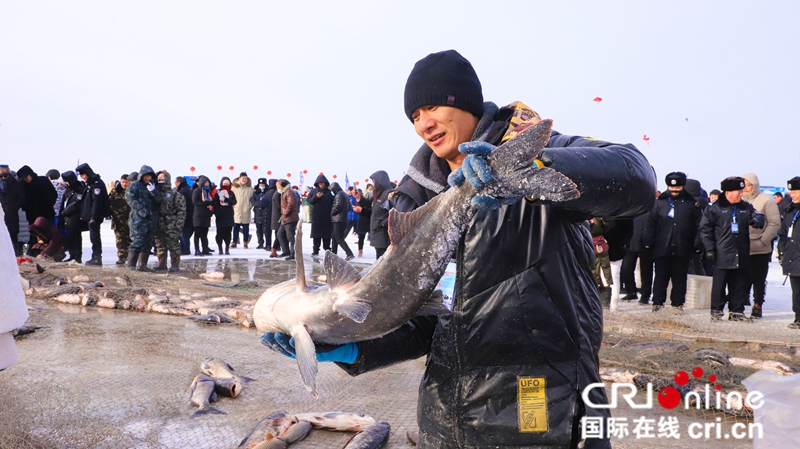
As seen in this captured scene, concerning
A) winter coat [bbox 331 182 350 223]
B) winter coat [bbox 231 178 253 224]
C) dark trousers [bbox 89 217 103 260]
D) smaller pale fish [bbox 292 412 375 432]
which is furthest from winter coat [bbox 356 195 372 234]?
smaller pale fish [bbox 292 412 375 432]

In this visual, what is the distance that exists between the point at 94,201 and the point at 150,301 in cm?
602

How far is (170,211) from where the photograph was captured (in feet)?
39.4

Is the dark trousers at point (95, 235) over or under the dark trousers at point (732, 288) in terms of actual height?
over

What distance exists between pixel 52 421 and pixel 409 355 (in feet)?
8.87

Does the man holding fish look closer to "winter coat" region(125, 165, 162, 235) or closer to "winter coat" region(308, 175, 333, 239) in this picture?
"winter coat" region(125, 165, 162, 235)

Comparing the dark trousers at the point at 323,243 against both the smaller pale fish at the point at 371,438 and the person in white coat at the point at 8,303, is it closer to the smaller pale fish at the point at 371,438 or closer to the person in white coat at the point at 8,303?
the smaller pale fish at the point at 371,438

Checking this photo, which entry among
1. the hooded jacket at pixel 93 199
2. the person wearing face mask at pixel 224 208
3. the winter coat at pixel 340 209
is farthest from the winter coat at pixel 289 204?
the hooded jacket at pixel 93 199

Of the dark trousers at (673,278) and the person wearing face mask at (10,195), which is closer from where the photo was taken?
the dark trousers at (673,278)

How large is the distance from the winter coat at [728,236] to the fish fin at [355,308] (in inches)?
333

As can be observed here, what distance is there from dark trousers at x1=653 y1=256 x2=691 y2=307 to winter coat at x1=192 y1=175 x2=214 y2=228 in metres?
11.5

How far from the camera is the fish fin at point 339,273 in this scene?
2039 millimetres

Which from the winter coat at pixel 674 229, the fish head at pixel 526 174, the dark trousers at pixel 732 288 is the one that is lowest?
the dark trousers at pixel 732 288

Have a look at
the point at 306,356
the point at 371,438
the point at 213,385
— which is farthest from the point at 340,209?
the point at 306,356

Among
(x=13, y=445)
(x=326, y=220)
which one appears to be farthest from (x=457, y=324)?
(x=326, y=220)
